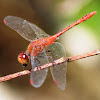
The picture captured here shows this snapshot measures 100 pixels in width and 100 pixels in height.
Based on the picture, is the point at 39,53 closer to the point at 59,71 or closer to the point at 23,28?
the point at 59,71

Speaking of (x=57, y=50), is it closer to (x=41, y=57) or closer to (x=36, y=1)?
(x=41, y=57)

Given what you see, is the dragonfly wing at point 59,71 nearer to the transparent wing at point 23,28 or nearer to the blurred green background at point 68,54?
the transparent wing at point 23,28

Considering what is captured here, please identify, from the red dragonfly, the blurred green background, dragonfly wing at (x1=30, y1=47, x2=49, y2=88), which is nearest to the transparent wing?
the red dragonfly

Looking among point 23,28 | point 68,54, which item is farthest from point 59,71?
point 68,54

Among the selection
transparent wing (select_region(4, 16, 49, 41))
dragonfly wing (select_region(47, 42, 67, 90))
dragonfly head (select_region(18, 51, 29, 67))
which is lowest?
dragonfly wing (select_region(47, 42, 67, 90))

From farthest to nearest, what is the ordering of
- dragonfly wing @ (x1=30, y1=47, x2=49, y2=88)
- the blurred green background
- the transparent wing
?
the blurred green background → the transparent wing → dragonfly wing @ (x1=30, y1=47, x2=49, y2=88)

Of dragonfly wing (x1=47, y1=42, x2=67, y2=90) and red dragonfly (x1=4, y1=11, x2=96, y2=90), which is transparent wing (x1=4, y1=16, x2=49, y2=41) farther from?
dragonfly wing (x1=47, y1=42, x2=67, y2=90)

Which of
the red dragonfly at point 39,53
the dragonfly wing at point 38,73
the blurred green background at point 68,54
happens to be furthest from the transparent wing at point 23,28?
the blurred green background at point 68,54

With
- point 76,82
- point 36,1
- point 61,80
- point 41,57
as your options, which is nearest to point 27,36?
point 41,57
